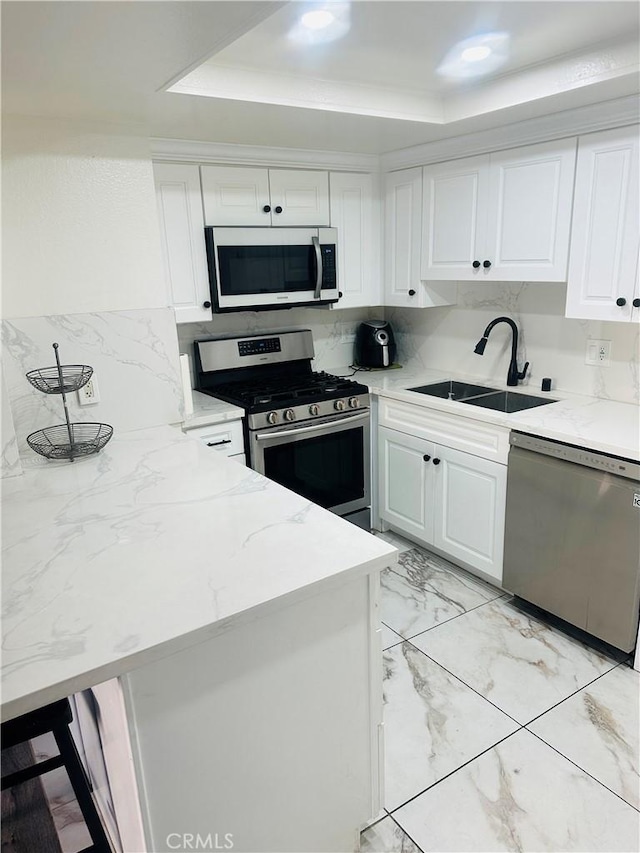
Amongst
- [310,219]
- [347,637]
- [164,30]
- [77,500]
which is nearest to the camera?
[164,30]

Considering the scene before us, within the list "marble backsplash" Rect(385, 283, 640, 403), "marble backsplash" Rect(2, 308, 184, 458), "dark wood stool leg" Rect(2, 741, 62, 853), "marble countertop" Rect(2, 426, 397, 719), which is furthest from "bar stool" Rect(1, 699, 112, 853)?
"marble backsplash" Rect(385, 283, 640, 403)

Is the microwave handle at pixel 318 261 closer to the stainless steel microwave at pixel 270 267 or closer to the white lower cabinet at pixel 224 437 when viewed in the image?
the stainless steel microwave at pixel 270 267

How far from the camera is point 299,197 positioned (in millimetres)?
3105

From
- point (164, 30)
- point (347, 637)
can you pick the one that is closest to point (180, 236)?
point (164, 30)

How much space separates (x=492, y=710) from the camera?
214 cm

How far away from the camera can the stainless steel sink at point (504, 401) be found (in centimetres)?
297

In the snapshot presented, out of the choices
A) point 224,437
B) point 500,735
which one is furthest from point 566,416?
point 224,437

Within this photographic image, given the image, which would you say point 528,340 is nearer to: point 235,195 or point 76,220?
point 235,195

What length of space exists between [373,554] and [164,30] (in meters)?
1.29

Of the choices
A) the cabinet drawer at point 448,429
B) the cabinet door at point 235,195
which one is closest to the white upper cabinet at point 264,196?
the cabinet door at point 235,195

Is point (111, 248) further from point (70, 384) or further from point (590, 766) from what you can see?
point (590, 766)

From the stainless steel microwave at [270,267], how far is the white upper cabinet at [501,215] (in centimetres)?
57

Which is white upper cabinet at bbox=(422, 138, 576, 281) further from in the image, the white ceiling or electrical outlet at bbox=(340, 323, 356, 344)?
electrical outlet at bbox=(340, 323, 356, 344)

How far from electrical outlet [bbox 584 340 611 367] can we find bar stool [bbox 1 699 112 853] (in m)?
2.57
